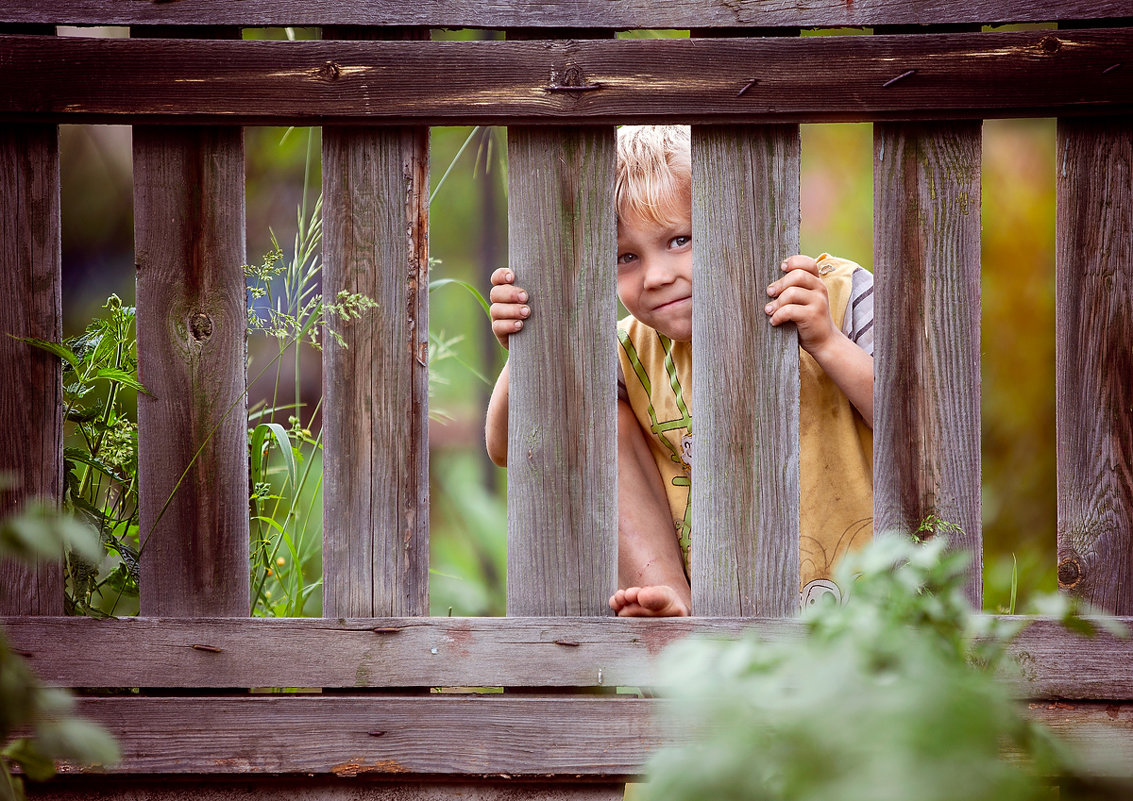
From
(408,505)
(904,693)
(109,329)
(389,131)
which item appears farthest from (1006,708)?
(109,329)

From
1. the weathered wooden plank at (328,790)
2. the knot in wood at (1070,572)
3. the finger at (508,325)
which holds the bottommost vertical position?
the weathered wooden plank at (328,790)

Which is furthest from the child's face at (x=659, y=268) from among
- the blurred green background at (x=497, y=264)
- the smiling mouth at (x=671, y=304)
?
the blurred green background at (x=497, y=264)

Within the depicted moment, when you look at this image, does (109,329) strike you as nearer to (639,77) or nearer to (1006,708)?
(639,77)

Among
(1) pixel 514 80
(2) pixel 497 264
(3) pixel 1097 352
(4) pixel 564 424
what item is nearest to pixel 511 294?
(4) pixel 564 424

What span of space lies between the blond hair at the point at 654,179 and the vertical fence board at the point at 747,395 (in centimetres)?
41

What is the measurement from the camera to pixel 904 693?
1.44 feet

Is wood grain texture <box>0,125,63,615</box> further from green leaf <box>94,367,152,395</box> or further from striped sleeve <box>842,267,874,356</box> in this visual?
striped sleeve <box>842,267,874,356</box>

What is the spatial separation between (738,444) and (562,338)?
0.35 m

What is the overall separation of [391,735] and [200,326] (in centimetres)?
76

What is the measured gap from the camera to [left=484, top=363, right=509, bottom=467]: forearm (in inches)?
69.3

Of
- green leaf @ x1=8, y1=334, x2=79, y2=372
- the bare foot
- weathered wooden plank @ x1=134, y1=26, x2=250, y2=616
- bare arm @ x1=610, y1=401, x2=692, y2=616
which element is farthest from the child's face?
green leaf @ x1=8, y1=334, x2=79, y2=372

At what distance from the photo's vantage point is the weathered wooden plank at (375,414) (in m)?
1.49

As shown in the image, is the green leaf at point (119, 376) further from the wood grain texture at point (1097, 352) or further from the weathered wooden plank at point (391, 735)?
the wood grain texture at point (1097, 352)

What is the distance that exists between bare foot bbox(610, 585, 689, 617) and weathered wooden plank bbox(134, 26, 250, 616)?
2.09 ft
